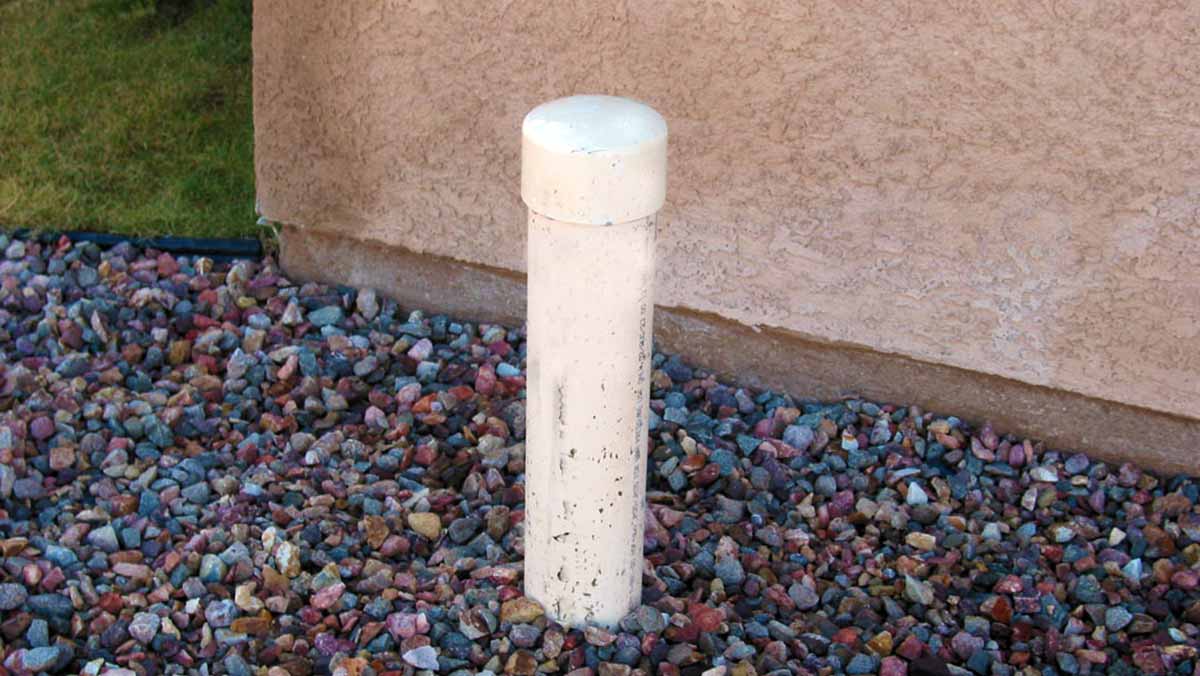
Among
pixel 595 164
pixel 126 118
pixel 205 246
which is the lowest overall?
pixel 205 246

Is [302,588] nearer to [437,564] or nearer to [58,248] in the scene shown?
[437,564]

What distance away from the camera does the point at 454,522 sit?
3219mm

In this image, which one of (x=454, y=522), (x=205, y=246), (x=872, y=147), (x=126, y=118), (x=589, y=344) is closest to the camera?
(x=589, y=344)

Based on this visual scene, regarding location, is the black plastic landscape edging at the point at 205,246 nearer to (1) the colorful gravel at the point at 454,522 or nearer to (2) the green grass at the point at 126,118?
(2) the green grass at the point at 126,118

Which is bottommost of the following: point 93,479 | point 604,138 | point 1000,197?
point 93,479

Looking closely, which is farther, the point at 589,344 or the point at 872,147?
the point at 872,147

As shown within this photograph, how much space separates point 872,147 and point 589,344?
104 centimetres

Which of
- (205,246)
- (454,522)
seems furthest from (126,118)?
(454,522)

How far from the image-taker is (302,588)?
3.04 meters

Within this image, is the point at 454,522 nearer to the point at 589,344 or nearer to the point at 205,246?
the point at 589,344

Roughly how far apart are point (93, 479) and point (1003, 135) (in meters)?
2.14

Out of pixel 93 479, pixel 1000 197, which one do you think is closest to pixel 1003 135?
pixel 1000 197

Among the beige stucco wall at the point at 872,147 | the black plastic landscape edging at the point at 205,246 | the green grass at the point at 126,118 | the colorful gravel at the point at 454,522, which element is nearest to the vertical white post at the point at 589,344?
the colorful gravel at the point at 454,522

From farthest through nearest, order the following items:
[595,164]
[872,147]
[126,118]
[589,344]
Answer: [126,118]
[872,147]
[589,344]
[595,164]
